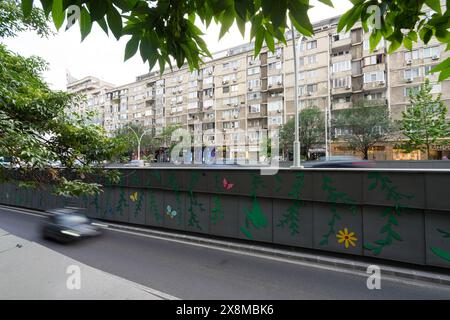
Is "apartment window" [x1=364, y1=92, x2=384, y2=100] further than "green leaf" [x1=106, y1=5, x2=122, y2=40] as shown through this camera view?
Yes

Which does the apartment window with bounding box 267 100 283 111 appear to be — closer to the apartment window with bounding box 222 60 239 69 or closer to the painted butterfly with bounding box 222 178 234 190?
the apartment window with bounding box 222 60 239 69

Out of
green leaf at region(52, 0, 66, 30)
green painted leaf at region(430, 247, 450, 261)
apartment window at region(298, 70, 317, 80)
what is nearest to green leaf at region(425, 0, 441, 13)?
green leaf at region(52, 0, 66, 30)

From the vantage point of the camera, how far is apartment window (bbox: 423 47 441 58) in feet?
117

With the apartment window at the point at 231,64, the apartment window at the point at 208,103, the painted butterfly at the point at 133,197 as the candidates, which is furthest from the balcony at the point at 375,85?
the painted butterfly at the point at 133,197

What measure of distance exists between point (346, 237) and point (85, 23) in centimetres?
595

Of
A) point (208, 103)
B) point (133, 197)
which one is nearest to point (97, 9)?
point (133, 197)

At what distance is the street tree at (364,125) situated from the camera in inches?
1331

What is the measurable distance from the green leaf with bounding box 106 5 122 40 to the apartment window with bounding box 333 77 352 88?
47.1 m

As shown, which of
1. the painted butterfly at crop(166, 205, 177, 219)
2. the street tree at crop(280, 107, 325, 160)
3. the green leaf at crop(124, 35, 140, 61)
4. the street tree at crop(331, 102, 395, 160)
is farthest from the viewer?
the street tree at crop(280, 107, 325, 160)

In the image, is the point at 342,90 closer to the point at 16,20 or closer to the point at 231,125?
the point at 231,125

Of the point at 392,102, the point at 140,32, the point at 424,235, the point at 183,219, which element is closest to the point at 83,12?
the point at 140,32

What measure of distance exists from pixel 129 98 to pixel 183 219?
73086mm

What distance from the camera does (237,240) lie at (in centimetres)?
716

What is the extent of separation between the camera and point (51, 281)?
4.45 metres
